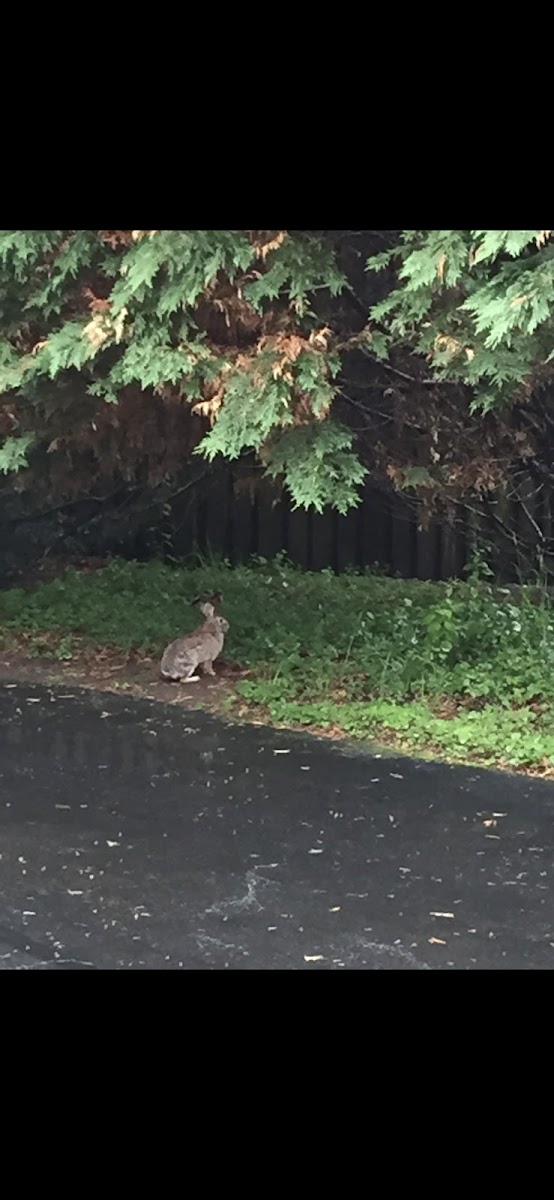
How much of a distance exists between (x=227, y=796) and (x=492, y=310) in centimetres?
259

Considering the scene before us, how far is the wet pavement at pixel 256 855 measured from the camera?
425 cm

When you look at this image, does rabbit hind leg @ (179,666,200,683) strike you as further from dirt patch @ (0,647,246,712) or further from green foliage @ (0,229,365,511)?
green foliage @ (0,229,365,511)

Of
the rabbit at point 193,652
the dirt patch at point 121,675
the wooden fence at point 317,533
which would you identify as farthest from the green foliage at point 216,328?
the wooden fence at point 317,533

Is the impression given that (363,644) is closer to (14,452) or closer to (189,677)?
(189,677)

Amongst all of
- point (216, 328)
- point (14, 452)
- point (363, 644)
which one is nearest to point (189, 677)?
point (363, 644)

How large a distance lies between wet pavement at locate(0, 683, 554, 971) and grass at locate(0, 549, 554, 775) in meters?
0.36

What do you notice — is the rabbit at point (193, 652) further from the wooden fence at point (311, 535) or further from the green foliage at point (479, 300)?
the wooden fence at point (311, 535)

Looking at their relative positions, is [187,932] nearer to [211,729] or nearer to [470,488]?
[211,729]

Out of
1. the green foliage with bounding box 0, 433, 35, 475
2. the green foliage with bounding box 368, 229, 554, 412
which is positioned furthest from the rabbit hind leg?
the green foliage with bounding box 368, 229, 554, 412

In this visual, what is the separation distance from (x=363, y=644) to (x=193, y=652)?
1.19m

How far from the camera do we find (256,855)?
5.16 meters

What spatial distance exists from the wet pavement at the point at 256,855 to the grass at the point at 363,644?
36 centimetres

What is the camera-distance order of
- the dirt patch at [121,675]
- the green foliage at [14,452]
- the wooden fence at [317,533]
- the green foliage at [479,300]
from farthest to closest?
the wooden fence at [317,533] → the dirt patch at [121,675] → the green foliage at [14,452] → the green foliage at [479,300]

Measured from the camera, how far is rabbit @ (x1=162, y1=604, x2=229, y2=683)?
801cm
